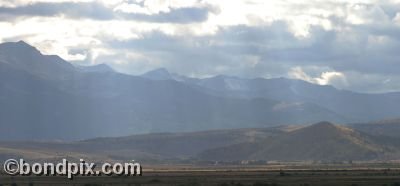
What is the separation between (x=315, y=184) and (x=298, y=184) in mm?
2718

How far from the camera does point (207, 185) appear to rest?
398 feet

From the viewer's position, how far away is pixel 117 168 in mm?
131375

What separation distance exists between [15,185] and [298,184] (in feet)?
126

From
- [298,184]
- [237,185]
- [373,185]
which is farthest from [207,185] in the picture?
[373,185]

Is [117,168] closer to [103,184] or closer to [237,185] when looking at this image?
[103,184]

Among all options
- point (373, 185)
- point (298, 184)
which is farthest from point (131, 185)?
point (373, 185)

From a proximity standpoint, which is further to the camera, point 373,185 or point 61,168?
point 61,168

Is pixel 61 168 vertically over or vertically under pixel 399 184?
over

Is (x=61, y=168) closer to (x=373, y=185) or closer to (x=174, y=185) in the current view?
(x=174, y=185)

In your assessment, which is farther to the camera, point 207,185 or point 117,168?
point 117,168

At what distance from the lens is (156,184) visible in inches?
5069

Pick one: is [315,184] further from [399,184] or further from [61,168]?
[61,168]

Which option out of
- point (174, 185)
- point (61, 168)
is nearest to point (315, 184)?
point (174, 185)

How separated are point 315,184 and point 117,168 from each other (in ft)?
94.0
